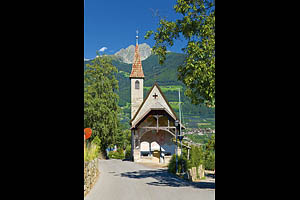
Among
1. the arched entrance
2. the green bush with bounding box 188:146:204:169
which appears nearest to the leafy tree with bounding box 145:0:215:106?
the green bush with bounding box 188:146:204:169

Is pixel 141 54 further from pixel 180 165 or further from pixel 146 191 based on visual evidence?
pixel 146 191

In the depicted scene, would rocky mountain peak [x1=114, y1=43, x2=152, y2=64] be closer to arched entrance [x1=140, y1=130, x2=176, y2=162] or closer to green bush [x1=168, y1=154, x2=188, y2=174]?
arched entrance [x1=140, y1=130, x2=176, y2=162]

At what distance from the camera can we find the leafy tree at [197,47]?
7688 millimetres

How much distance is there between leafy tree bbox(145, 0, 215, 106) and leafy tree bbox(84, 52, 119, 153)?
13.1 metres

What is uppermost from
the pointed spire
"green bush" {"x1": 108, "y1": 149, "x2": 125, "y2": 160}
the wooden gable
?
the pointed spire

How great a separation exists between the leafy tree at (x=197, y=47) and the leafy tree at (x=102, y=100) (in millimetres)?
13119

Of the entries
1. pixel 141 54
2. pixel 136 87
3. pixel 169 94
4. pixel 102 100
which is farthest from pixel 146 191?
pixel 141 54

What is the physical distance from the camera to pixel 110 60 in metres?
22.7

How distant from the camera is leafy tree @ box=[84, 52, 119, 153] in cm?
2112
